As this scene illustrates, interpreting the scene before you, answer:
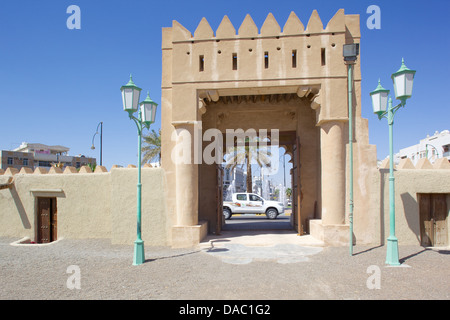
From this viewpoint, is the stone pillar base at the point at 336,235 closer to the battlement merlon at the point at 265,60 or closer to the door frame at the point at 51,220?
the battlement merlon at the point at 265,60

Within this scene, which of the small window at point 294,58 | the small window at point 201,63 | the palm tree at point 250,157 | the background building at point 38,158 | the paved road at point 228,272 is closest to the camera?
the paved road at point 228,272

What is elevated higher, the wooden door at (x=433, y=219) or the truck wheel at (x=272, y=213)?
the wooden door at (x=433, y=219)

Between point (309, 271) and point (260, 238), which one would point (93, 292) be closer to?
point (309, 271)

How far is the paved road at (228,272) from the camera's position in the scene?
5.35 meters

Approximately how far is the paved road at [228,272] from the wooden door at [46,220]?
67.9 inches

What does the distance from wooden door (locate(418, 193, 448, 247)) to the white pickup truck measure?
444 inches

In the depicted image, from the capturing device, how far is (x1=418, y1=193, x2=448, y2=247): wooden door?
30.0 ft

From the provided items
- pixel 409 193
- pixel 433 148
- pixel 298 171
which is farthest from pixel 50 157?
pixel 433 148

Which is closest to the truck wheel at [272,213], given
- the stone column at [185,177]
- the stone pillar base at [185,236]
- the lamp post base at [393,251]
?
the stone column at [185,177]

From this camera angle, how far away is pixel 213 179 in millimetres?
11742

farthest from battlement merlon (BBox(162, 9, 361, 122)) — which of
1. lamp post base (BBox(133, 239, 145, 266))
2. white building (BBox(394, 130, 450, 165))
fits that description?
white building (BBox(394, 130, 450, 165))

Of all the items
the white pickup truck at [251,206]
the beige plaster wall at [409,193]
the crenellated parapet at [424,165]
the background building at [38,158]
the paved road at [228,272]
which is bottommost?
the white pickup truck at [251,206]

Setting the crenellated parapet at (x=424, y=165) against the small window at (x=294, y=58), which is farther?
the small window at (x=294, y=58)

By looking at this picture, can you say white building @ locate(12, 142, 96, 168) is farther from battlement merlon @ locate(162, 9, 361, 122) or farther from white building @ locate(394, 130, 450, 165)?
white building @ locate(394, 130, 450, 165)
